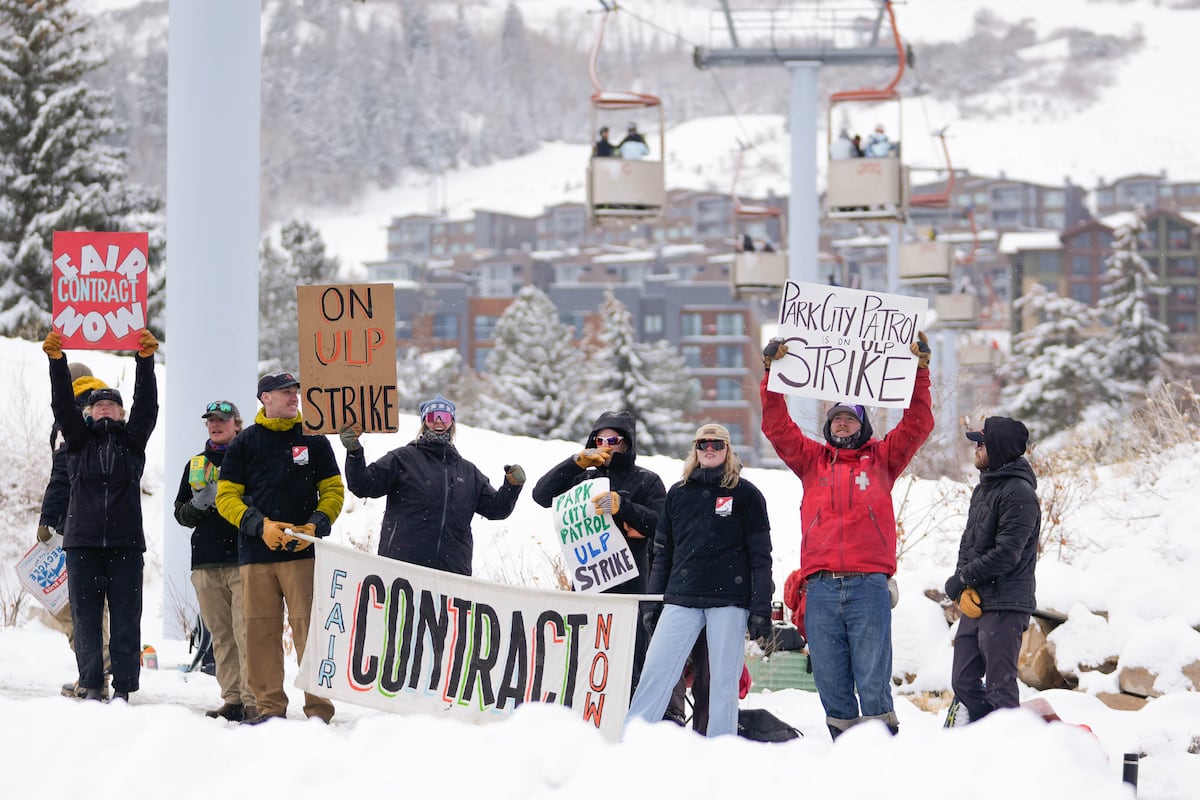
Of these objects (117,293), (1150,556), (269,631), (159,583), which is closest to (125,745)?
(269,631)

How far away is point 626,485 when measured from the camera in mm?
8867

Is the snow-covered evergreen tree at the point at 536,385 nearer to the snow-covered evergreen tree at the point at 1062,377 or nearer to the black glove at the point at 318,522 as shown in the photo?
the snow-covered evergreen tree at the point at 1062,377

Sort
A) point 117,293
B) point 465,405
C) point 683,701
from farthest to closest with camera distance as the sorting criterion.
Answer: point 465,405, point 117,293, point 683,701

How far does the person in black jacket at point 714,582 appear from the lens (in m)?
8.02

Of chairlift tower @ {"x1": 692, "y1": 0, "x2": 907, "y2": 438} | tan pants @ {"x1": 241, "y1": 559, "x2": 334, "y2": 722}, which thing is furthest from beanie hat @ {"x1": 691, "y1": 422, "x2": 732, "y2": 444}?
chairlift tower @ {"x1": 692, "y1": 0, "x2": 907, "y2": 438}

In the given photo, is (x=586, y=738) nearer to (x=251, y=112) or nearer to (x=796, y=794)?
(x=796, y=794)

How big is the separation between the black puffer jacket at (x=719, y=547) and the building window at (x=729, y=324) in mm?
101969

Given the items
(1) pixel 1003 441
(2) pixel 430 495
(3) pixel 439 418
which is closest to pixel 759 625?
(1) pixel 1003 441

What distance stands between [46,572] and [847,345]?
5586 mm

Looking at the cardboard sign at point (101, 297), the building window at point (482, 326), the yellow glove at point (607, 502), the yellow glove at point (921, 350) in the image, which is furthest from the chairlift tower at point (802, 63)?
the building window at point (482, 326)

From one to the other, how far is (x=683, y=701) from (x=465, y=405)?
6100 cm

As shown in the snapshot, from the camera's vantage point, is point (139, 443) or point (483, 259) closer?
point (139, 443)

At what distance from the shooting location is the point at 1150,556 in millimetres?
11891

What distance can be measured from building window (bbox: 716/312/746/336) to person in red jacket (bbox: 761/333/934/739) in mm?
101879
